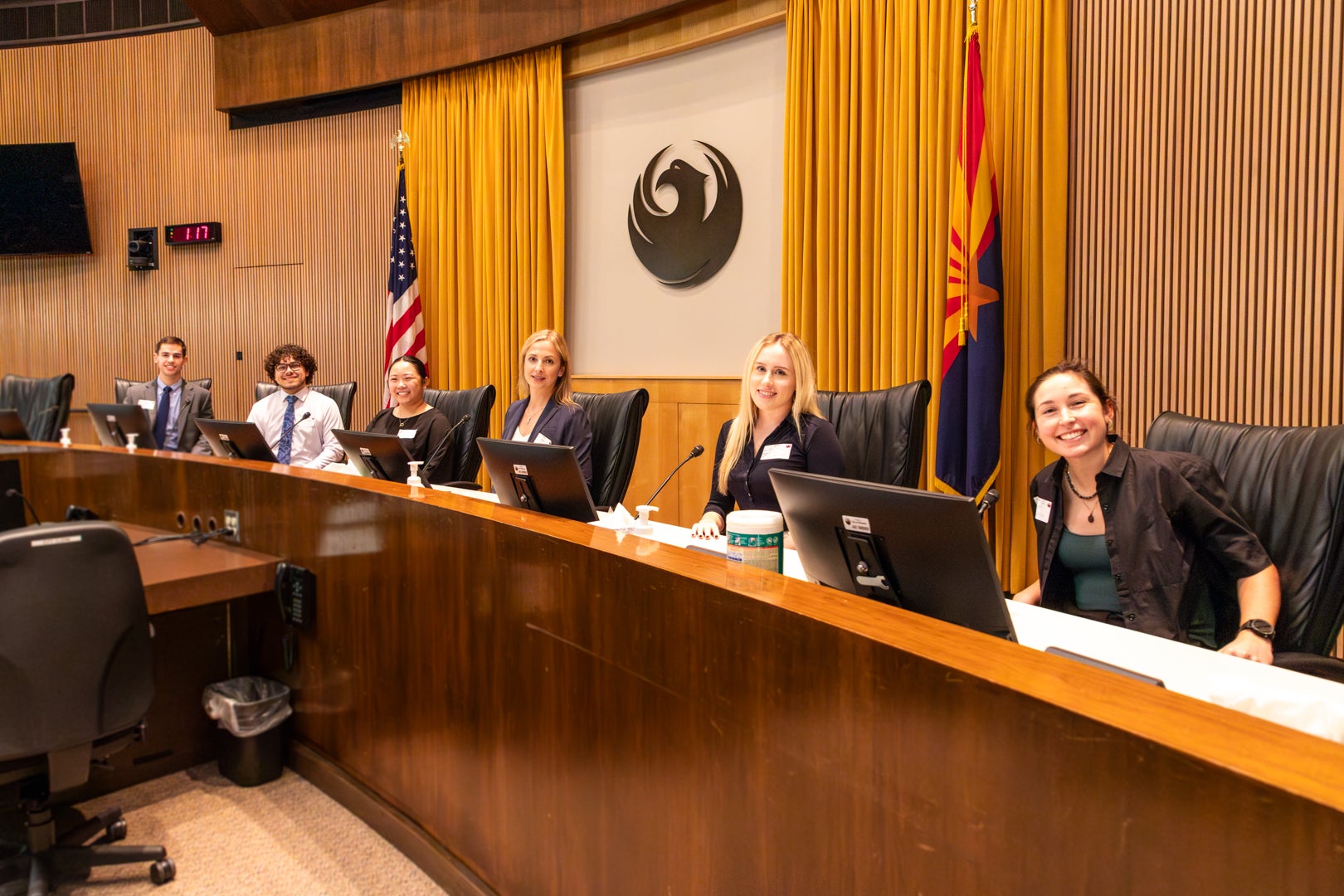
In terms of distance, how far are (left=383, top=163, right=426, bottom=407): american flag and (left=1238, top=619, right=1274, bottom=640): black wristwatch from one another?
5014 millimetres

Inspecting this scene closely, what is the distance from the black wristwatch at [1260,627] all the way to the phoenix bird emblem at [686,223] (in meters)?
3.37

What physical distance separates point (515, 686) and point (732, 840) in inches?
25.5

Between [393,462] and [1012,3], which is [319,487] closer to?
[393,462]

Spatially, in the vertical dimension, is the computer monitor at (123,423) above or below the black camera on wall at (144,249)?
below

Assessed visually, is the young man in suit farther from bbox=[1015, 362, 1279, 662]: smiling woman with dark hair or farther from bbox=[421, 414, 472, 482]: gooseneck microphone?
bbox=[1015, 362, 1279, 662]: smiling woman with dark hair

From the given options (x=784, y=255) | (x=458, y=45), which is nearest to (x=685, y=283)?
(x=784, y=255)

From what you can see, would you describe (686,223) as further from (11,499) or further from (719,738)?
(719,738)

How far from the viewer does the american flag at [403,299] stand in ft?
18.6

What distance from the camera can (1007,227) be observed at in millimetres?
3502

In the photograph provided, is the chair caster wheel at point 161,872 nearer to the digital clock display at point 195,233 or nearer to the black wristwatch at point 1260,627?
the black wristwatch at point 1260,627

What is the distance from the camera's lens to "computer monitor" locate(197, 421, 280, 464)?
2955 mm

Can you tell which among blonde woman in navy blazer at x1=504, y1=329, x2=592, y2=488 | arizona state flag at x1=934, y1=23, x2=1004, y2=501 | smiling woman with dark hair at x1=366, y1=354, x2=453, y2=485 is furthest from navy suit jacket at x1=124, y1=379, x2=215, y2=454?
arizona state flag at x1=934, y1=23, x2=1004, y2=501

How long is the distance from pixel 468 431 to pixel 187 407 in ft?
8.37

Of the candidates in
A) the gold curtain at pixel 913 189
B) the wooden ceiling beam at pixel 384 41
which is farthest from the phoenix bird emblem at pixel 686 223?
the wooden ceiling beam at pixel 384 41
